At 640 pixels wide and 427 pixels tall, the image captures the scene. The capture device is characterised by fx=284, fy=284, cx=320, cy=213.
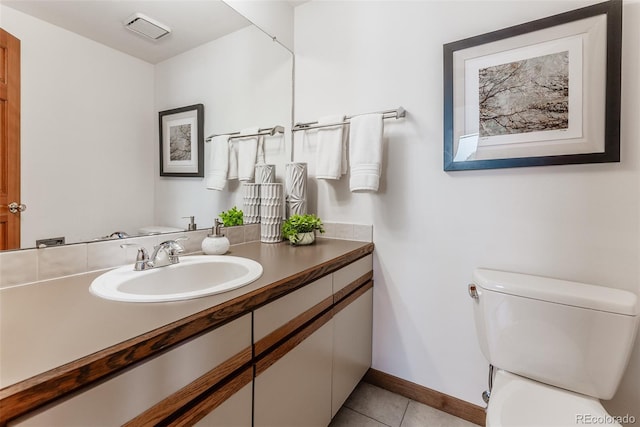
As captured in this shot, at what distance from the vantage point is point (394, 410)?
1428mm

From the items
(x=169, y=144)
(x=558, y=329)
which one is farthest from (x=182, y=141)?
(x=558, y=329)

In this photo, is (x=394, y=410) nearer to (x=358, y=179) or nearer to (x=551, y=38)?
(x=358, y=179)

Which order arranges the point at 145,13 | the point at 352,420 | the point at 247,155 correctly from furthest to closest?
the point at 247,155
the point at 352,420
the point at 145,13

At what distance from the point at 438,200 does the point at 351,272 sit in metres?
0.56

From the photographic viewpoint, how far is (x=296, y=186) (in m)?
1.67

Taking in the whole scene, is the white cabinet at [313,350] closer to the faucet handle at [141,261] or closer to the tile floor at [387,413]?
the tile floor at [387,413]

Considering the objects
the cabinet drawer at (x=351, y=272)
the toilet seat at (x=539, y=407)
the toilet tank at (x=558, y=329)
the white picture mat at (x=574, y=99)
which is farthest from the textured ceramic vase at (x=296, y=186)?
the toilet seat at (x=539, y=407)

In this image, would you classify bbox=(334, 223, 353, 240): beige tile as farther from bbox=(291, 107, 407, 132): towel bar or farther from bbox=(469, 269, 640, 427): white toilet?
bbox=(469, 269, 640, 427): white toilet

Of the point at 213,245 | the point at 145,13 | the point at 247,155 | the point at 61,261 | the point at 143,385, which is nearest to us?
the point at 143,385

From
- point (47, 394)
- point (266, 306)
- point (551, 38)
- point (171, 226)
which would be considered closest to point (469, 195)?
point (551, 38)

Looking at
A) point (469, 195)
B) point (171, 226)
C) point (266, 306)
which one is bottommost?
point (266, 306)

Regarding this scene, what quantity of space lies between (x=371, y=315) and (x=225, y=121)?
1.30 m

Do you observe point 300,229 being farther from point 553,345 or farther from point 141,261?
point 553,345

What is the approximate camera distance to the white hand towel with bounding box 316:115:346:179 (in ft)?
5.04
